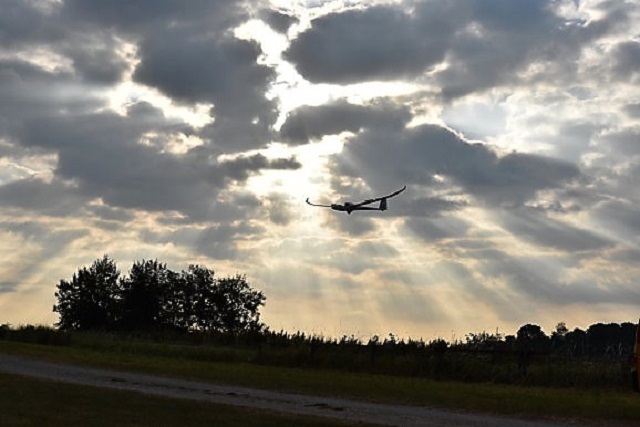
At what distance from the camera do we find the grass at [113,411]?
18.0 meters

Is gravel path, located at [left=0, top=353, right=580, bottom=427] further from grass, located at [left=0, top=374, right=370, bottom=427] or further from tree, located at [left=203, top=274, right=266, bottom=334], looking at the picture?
tree, located at [left=203, top=274, right=266, bottom=334]

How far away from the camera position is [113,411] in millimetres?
19766

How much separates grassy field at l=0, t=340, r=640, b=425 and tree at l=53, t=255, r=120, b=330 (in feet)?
193

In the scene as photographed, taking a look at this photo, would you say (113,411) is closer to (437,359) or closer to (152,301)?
(437,359)

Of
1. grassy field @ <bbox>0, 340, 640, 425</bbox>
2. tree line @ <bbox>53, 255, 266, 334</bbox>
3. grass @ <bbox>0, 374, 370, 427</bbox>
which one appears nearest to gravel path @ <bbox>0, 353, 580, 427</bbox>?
grass @ <bbox>0, 374, 370, 427</bbox>

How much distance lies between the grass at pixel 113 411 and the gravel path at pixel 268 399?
1.32 metres

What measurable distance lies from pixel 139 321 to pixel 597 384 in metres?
70.4

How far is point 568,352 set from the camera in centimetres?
3991

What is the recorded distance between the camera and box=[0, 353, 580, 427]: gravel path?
830 inches

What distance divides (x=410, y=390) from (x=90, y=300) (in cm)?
7651

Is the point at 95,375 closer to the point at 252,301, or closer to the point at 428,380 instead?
the point at 428,380

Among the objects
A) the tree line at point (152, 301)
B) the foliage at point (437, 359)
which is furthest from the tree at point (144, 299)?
the foliage at point (437, 359)

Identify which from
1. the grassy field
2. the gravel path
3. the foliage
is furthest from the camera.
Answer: the foliage

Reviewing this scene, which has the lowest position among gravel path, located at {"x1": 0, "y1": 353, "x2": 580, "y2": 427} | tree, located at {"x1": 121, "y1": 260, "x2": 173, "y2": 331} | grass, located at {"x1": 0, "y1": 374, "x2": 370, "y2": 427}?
grass, located at {"x1": 0, "y1": 374, "x2": 370, "y2": 427}
